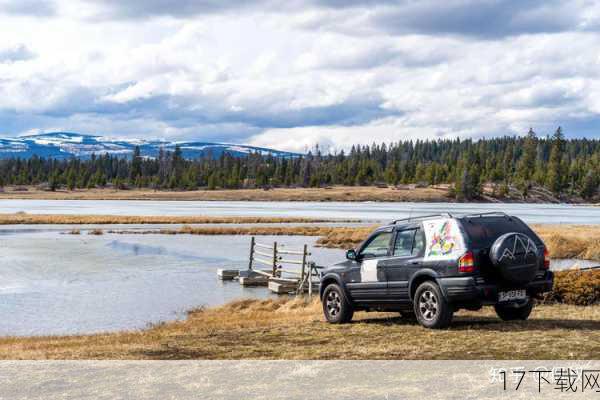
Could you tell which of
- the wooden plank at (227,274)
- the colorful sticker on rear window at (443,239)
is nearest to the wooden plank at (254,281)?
the wooden plank at (227,274)

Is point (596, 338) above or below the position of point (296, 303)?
above

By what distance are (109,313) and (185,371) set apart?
1560 centimetres

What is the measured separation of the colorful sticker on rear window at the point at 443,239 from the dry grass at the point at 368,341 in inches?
54.6

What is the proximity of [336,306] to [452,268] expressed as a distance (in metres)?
3.47

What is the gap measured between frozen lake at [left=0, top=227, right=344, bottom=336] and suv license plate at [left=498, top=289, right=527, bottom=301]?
38.8 feet

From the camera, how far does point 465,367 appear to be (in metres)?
10.6

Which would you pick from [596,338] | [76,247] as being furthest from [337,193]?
[596,338]

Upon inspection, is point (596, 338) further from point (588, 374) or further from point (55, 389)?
point (55, 389)

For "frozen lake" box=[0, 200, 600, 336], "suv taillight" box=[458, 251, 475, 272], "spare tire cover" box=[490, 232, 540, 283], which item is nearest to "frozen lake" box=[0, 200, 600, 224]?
"frozen lake" box=[0, 200, 600, 336]

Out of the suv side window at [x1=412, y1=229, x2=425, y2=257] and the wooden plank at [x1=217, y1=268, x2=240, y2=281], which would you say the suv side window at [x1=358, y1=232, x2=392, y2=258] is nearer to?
the suv side window at [x1=412, y1=229, x2=425, y2=257]

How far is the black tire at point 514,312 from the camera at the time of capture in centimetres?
1545

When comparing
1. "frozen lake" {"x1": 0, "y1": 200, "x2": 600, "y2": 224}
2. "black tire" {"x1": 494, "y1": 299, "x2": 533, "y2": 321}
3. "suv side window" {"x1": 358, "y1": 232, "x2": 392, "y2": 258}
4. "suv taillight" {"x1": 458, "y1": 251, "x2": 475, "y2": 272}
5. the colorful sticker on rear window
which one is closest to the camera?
"suv taillight" {"x1": 458, "y1": 251, "x2": 475, "y2": 272}

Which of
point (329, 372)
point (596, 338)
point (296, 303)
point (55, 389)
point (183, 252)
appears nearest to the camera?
point (55, 389)

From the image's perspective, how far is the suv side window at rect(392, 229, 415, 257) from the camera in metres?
15.2
